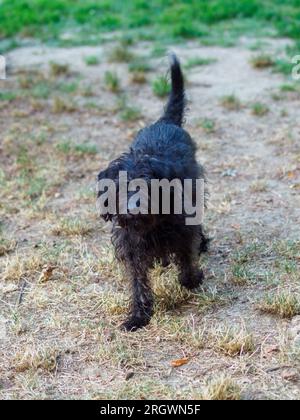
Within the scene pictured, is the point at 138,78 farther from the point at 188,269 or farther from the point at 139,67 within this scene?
the point at 188,269

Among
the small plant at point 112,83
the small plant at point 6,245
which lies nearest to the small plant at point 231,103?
the small plant at point 112,83

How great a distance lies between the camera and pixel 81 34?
10953 mm

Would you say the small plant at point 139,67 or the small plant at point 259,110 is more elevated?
the small plant at point 139,67

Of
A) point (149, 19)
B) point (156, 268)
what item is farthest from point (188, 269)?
point (149, 19)

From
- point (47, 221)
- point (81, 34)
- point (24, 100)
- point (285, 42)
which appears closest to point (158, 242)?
point (47, 221)

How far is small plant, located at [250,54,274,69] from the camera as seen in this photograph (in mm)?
8844

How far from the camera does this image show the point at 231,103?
25.5 feet

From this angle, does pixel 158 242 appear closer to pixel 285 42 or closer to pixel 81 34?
pixel 285 42

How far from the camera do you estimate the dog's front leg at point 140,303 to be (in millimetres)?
4078

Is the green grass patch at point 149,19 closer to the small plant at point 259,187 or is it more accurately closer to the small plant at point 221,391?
the small plant at point 259,187

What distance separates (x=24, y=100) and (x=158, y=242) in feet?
15.7

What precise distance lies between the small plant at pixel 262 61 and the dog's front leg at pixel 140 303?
17.8 feet

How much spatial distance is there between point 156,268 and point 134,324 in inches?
24.8

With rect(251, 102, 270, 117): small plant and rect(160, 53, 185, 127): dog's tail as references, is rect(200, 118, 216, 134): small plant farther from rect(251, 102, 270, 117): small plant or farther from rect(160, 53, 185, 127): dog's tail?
rect(160, 53, 185, 127): dog's tail
